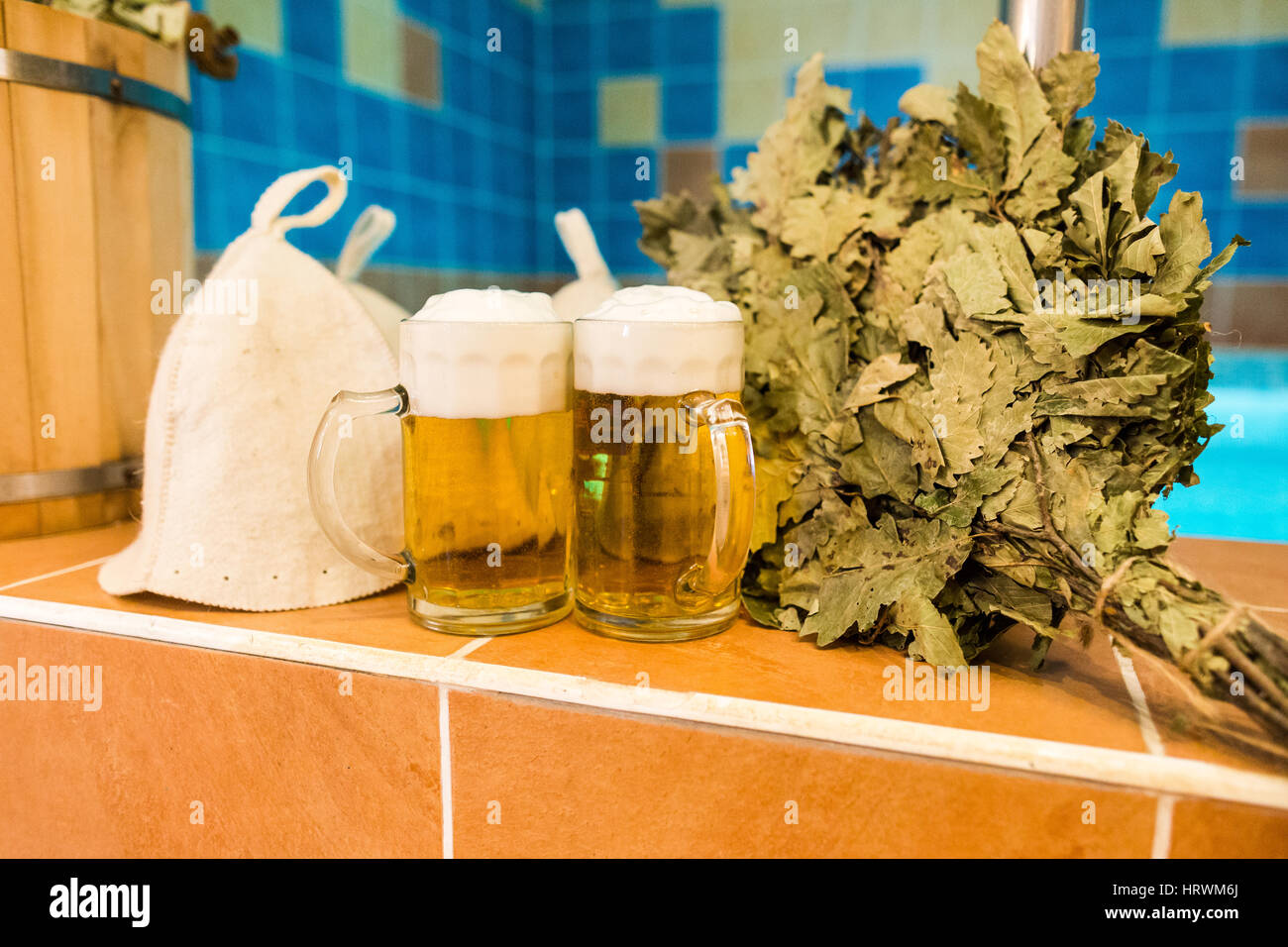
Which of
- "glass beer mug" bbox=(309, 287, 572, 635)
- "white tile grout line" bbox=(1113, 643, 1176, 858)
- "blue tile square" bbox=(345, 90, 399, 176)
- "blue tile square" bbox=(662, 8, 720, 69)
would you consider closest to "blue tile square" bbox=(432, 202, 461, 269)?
"blue tile square" bbox=(345, 90, 399, 176)

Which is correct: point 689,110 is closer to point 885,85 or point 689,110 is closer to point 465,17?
point 885,85

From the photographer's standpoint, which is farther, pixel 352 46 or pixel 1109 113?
pixel 1109 113

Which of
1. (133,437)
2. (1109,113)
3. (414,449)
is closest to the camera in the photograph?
(414,449)

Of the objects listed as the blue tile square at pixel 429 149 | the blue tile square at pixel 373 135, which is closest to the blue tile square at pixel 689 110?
the blue tile square at pixel 429 149

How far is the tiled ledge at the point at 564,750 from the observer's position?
0.42 meters

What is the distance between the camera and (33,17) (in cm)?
68

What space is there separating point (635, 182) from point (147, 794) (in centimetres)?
209

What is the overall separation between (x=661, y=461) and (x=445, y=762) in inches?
8.4

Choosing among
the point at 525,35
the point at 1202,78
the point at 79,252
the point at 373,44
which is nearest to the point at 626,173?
the point at 525,35

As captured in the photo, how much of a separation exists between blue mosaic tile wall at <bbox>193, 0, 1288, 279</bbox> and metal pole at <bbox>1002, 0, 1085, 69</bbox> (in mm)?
1052

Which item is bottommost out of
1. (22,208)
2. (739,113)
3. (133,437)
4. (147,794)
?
(147,794)

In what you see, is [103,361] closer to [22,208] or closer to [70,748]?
[22,208]

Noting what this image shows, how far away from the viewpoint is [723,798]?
472mm

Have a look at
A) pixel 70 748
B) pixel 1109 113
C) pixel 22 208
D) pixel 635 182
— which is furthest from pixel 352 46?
pixel 1109 113
